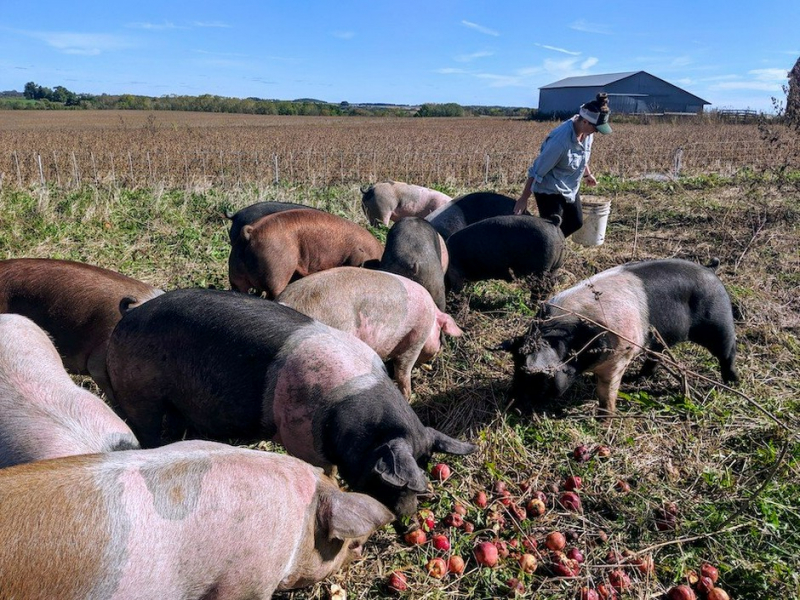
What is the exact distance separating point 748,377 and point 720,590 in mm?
2665

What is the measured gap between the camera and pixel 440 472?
387cm

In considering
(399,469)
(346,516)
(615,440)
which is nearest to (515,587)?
(399,469)

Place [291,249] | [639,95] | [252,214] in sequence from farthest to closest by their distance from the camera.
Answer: [639,95] → [252,214] → [291,249]

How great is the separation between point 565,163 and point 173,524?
5.79 meters

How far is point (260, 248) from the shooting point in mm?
6168

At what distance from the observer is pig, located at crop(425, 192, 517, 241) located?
8.71 m

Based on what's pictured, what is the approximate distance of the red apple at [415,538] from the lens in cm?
338

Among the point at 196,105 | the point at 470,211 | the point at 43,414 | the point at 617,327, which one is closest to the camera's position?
the point at 43,414

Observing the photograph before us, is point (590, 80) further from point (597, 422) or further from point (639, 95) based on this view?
point (597, 422)

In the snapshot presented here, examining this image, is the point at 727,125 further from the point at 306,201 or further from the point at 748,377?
the point at 748,377

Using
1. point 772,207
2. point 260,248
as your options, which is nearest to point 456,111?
point 772,207

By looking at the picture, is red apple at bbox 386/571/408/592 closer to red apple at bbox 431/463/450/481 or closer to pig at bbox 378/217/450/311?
red apple at bbox 431/463/450/481

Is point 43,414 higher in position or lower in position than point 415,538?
higher

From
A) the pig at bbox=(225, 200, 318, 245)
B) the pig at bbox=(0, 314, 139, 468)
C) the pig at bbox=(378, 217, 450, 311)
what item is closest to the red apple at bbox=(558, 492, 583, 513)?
the pig at bbox=(0, 314, 139, 468)
